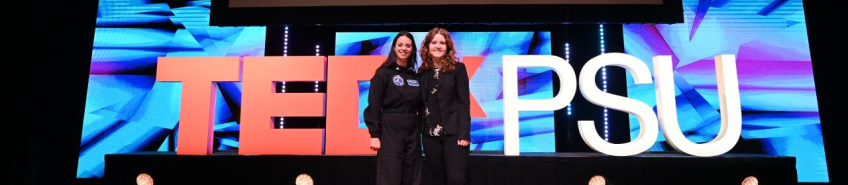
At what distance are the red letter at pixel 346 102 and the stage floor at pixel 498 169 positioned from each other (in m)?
→ 0.26

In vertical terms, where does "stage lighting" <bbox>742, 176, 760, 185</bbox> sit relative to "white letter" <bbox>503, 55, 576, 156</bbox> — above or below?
below

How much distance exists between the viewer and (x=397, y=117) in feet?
7.46

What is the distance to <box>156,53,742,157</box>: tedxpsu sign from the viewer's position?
3.37 m

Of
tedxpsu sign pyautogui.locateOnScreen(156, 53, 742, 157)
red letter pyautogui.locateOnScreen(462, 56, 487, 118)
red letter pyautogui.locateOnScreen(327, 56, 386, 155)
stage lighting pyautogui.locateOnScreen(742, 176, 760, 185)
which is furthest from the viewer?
red letter pyautogui.locateOnScreen(462, 56, 487, 118)

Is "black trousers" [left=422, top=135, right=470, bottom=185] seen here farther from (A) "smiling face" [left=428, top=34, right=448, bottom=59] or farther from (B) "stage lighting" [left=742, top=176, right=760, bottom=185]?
(B) "stage lighting" [left=742, top=176, right=760, bottom=185]

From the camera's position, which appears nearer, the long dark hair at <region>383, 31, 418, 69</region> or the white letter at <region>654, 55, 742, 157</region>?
the long dark hair at <region>383, 31, 418, 69</region>

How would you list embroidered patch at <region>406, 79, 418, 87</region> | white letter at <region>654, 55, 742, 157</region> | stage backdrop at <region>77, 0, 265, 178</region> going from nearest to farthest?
embroidered patch at <region>406, 79, 418, 87</region>, white letter at <region>654, 55, 742, 157</region>, stage backdrop at <region>77, 0, 265, 178</region>

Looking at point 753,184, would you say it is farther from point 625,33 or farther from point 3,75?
point 3,75

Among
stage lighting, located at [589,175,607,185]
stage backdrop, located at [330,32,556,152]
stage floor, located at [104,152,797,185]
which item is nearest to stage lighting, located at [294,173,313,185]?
stage floor, located at [104,152,797,185]

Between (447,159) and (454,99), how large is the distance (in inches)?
12.0

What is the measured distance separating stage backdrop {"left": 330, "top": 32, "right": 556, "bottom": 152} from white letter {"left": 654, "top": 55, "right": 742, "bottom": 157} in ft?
3.19

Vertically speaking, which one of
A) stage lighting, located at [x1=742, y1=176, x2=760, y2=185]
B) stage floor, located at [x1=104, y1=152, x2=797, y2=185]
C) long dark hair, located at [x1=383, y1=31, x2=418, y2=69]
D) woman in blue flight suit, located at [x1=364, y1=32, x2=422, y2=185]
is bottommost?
stage lighting, located at [x1=742, y1=176, x2=760, y2=185]

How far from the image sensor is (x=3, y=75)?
325 centimetres

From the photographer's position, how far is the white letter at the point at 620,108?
3.28 m
